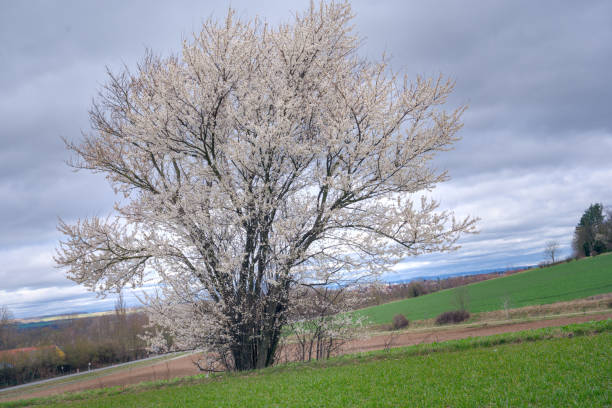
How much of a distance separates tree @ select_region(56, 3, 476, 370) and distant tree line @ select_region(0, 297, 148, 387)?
2560 cm

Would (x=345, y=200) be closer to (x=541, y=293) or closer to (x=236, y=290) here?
(x=236, y=290)

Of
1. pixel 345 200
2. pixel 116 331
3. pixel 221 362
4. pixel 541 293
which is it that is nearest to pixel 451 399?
pixel 345 200

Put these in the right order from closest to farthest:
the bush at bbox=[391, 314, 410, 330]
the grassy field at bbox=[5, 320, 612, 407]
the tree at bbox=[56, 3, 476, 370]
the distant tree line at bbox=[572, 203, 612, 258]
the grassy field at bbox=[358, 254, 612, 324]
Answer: the grassy field at bbox=[5, 320, 612, 407]
the tree at bbox=[56, 3, 476, 370]
the grassy field at bbox=[358, 254, 612, 324]
the bush at bbox=[391, 314, 410, 330]
the distant tree line at bbox=[572, 203, 612, 258]

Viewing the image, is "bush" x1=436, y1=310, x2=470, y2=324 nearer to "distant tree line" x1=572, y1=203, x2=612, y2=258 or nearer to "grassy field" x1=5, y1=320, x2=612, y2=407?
"grassy field" x1=5, y1=320, x2=612, y2=407

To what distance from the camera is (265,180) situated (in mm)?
10641

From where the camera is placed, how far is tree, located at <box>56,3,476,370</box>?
10289mm

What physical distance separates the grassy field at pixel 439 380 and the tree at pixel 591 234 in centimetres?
6645

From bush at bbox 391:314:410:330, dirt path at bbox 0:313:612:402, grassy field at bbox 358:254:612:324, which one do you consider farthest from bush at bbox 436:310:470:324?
dirt path at bbox 0:313:612:402

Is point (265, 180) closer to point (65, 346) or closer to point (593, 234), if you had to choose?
point (65, 346)

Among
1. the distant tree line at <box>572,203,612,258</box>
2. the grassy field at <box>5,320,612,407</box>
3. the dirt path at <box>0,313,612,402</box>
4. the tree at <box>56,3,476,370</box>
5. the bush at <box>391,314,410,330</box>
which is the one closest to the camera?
the grassy field at <box>5,320,612,407</box>

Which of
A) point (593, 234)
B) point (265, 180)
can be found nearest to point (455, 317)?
point (265, 180)

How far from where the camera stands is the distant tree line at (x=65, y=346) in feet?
127

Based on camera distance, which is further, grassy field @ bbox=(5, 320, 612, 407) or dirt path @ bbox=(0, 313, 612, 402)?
dirt path @ bbox=(0, 313, 612, 402)

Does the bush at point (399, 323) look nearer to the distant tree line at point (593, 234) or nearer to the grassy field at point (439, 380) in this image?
the grassy field at point (439, 380)
